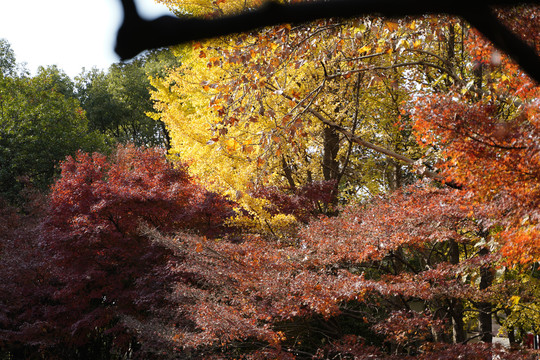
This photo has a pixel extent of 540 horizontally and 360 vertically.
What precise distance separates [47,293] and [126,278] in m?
1.52

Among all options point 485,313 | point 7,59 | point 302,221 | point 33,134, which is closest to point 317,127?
point 302,221

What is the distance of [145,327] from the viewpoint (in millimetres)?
6234

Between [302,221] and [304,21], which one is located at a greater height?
[302,221]

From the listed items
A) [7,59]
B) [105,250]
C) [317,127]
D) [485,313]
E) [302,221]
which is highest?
[7,59]

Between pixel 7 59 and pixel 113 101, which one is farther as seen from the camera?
pixel 113 101

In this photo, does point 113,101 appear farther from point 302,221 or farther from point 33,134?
point 302,221

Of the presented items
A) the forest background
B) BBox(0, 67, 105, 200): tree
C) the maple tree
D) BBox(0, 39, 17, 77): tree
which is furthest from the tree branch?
BBox(0, 39, 17, 77): tree

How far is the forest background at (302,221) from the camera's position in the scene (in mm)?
3926

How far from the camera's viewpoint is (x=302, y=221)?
7852 mm

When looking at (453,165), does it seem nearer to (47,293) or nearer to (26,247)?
(47,293)

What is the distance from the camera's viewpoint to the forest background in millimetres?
3926

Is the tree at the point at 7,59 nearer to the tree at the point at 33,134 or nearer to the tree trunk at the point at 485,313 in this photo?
the tree at the point at 33,134

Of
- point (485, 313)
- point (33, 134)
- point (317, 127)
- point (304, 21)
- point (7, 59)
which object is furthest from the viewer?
point (7, 59)

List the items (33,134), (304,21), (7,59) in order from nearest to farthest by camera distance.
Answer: (304,21), (33,134), (7,59)
